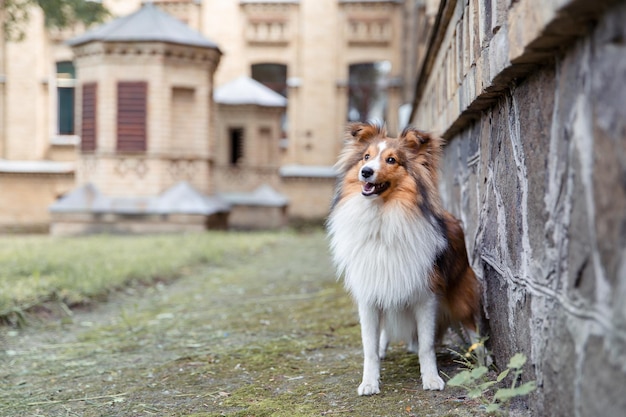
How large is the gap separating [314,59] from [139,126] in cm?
1023

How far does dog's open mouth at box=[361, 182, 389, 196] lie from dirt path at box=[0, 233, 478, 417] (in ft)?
3.73

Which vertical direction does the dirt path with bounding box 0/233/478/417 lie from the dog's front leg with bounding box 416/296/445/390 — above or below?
below

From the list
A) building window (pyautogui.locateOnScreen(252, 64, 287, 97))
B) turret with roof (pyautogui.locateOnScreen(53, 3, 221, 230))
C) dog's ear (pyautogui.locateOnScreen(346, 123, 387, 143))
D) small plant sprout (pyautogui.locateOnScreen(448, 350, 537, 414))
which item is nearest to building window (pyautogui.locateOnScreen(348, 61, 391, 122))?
building window (pyautogui.locateOnScreen(252, 64, 287, 97))

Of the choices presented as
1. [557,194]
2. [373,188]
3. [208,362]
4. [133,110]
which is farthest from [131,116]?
[557,194]

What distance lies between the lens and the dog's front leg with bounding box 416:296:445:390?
3.94 m

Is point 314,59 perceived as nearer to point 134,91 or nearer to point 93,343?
point 134,91

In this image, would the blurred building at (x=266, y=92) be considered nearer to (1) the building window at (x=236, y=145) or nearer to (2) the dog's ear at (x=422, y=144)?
(1) the building window at (x=236, y=145)

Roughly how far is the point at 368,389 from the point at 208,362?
1.53 metres

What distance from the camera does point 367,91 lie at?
29188mm

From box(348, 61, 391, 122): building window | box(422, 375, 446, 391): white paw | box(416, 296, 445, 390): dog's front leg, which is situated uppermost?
box(348, 61, 391, 122): building window

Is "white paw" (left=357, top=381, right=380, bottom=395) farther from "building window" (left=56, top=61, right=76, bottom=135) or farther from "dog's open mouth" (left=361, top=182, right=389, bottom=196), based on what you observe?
"building window" (left=56, top=61, right=76, bottom=135)

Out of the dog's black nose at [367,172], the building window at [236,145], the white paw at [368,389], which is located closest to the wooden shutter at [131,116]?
the building window at [236,145]

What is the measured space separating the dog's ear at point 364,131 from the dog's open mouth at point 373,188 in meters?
0.45

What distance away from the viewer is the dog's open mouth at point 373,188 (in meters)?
3.92
